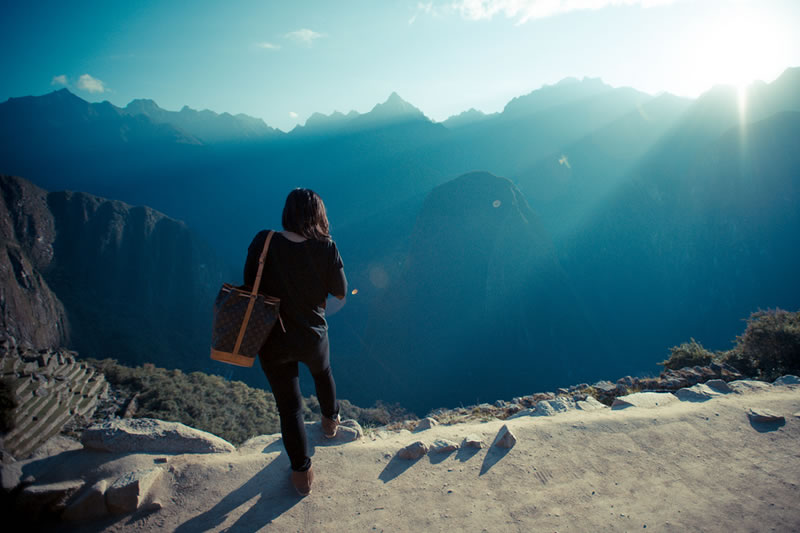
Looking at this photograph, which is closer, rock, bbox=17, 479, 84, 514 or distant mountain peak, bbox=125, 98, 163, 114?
rock, bbox=17, 479, 84, 514

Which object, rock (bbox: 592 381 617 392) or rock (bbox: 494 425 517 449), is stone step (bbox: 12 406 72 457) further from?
rock (bbox: 592 381 617 392)

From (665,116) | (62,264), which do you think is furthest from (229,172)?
(665,116)

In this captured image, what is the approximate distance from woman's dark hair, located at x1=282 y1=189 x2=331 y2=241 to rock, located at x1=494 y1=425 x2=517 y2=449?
97.3 inches

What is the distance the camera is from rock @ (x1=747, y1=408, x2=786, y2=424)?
3346mm

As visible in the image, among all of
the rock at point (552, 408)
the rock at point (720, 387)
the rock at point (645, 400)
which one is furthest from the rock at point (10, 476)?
the rock at point (720, 387)

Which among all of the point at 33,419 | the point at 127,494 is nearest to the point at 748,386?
the point at 127,494

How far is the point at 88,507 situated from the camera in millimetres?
2398

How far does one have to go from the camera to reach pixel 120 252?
62.2 meters

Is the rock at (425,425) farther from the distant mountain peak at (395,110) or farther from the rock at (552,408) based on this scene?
the distant mountain peak at (395,110)

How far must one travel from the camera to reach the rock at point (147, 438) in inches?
115

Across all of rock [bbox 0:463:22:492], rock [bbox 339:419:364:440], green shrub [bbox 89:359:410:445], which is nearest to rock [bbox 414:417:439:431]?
rock [bbox 339:419:364:440]

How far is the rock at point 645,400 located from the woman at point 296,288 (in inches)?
150

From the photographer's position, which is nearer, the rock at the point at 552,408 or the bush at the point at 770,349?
the rock at the point at 552,408

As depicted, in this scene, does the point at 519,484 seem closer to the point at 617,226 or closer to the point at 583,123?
the point at 617,226
